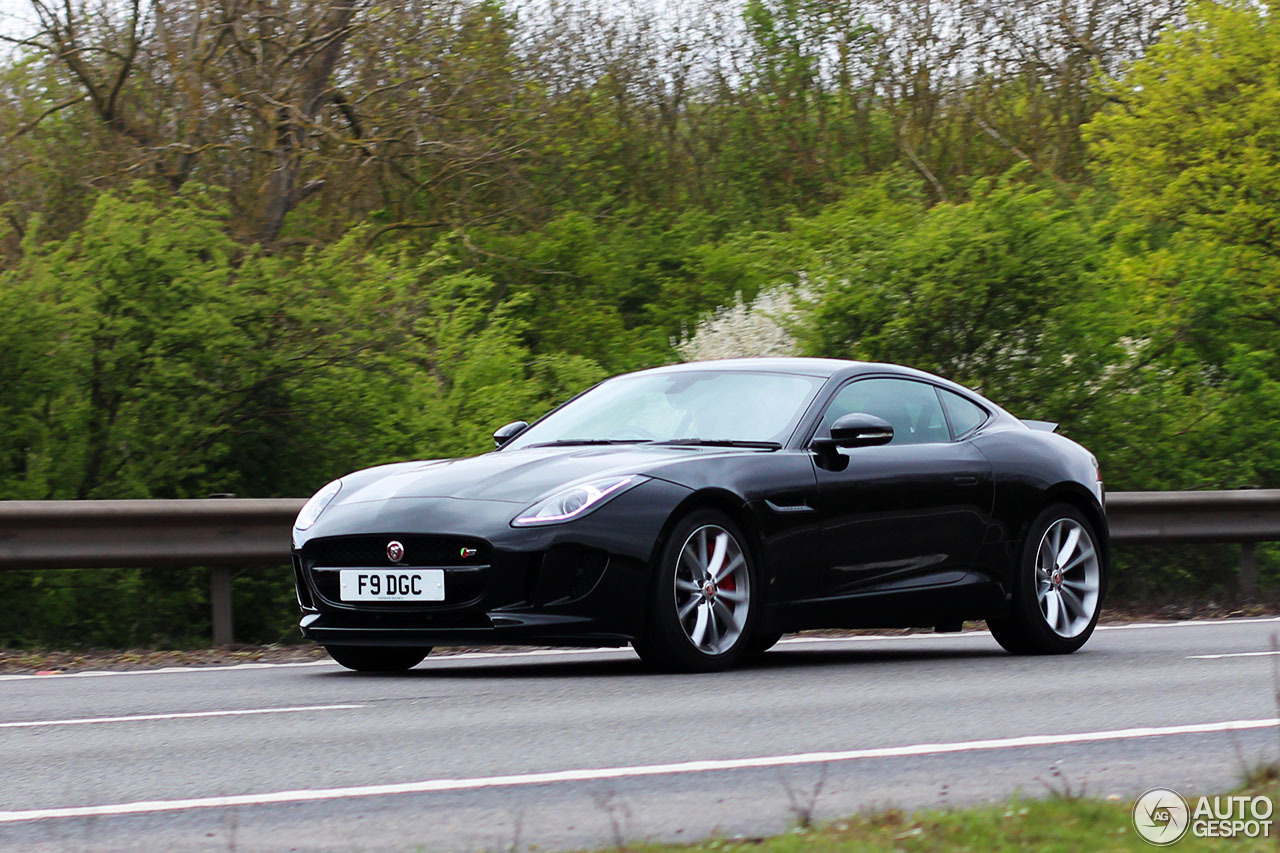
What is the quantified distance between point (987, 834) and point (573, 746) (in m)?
2.08

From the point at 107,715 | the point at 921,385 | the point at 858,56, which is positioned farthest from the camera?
the point at 858,56

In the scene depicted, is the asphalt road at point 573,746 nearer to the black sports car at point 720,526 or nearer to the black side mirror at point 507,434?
the black sports car at point 720,526

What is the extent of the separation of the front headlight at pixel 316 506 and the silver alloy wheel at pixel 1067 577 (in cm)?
372

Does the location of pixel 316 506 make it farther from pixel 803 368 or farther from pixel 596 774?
pixel 596 774

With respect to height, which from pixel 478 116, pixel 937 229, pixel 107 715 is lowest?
pixel 107 715

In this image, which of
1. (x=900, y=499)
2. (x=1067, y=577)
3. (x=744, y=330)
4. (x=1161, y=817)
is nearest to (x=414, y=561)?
(x=900, y=499)

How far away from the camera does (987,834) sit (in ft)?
14.1

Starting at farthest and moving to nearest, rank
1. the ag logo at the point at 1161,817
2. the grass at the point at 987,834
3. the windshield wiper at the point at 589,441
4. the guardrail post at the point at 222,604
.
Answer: the guardrail post at the point at 222,604, the windshield wiper at the point at 589,441, the ag logo at the point at 1161,817, the grass at the point at 987,834

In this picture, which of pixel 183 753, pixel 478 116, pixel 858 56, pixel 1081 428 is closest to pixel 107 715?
pixel 183 753

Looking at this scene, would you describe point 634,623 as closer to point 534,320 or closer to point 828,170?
point 534,320

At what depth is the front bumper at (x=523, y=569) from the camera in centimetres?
783

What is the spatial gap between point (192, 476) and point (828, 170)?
18.1 meters

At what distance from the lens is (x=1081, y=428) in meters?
17.3

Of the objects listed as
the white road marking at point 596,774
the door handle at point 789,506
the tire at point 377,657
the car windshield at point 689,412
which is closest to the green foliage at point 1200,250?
the car windshield at point 689,412
